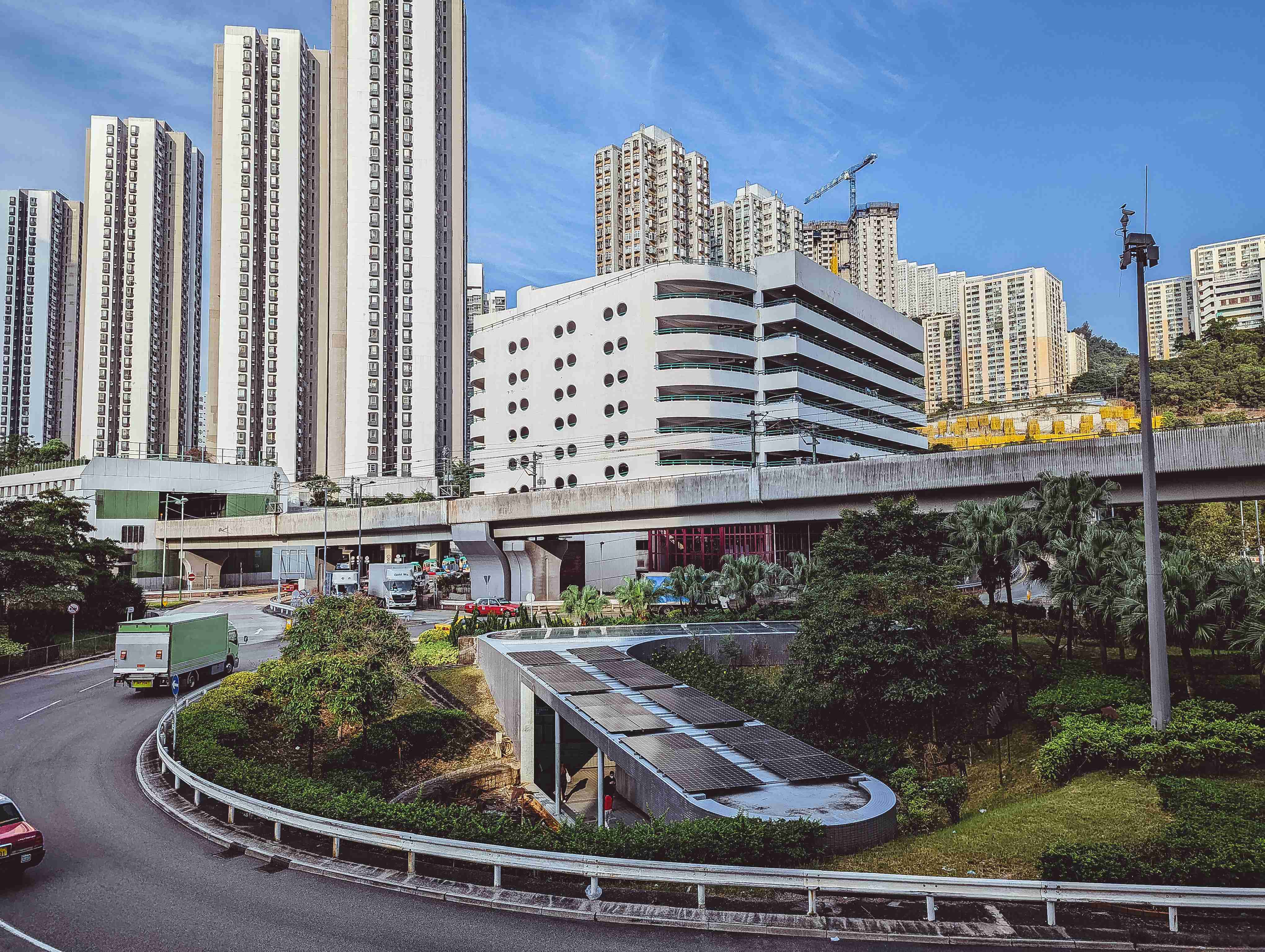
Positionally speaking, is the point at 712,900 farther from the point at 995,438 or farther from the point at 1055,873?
the point at 995,438

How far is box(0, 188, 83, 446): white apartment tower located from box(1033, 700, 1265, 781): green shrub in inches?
6757

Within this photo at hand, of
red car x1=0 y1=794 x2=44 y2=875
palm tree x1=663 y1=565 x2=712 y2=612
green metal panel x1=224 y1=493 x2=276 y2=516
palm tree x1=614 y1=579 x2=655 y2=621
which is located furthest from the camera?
green metal panel x1=224 y1=493 x2=276 y2=516

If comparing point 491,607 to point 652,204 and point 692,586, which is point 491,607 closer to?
point 692,586

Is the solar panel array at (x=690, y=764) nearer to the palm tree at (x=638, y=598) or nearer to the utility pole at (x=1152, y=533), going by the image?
the utility pole at (x=1152, y=533)

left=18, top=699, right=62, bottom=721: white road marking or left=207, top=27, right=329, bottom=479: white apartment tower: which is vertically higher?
left=207, top=27, right=329, bottom=479: white apartment tower

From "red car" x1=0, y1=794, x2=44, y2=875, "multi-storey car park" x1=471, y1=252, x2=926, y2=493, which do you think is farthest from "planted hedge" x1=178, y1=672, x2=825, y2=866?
"multi-storey car park" x1=471, y1=252, x2=926, y2=493

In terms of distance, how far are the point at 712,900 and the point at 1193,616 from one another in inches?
589

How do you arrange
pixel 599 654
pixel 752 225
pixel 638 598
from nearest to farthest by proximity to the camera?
pixel 599 654 < pixel 638 598 < pixel 752 225

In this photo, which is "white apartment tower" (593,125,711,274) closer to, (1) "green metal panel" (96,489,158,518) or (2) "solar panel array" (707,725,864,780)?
(1) "green metal panel" (96,489,158,518)

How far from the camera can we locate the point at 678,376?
73.1 meters

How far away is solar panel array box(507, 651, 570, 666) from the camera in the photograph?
87.9 feet

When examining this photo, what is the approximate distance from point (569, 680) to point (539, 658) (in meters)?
3.99

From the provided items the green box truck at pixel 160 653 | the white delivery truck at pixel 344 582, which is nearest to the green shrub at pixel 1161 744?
the green box truck at pixel 160 653

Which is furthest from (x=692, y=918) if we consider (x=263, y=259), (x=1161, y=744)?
(x=263, y=259)
